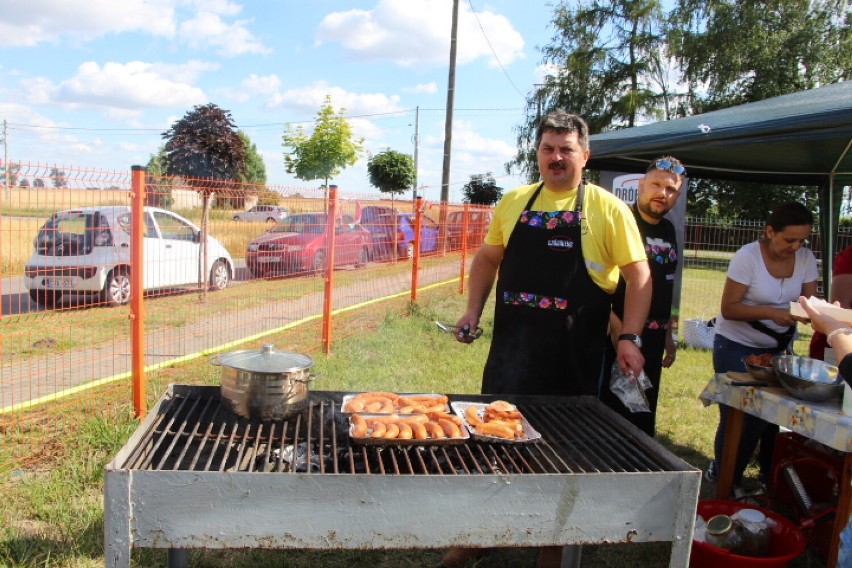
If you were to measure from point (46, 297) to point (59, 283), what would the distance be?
16 cm

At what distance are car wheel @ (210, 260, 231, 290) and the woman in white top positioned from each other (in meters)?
4.42

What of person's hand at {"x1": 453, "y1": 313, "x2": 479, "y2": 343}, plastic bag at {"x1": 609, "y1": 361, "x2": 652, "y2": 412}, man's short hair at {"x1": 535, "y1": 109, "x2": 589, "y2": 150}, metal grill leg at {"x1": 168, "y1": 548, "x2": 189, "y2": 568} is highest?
man's short hair at {"x1": 535, "y1": 109, "x2": 589, "y2": 150}

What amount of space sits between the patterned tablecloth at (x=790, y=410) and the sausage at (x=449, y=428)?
175cm

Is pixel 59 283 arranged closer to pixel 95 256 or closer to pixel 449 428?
pixel 95 256

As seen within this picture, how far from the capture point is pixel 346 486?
6.60 ft

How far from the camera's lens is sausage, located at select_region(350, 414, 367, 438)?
7.65ft

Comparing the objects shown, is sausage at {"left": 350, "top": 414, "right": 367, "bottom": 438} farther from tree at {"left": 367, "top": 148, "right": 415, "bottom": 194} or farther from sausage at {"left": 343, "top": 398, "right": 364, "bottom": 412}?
tree at {"left": 367, "top": 148, "right": 415, "bottom": 194}

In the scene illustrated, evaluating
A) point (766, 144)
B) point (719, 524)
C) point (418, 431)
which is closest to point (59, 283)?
point (418, 431)

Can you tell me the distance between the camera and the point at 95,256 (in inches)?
175

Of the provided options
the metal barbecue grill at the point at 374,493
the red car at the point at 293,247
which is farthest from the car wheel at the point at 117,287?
the metal barbecue grill at the point at 374,493

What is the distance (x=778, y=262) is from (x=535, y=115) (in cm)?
2424

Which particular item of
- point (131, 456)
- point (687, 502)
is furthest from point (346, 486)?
point (687, 502)

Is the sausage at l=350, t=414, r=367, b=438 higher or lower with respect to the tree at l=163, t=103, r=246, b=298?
lower

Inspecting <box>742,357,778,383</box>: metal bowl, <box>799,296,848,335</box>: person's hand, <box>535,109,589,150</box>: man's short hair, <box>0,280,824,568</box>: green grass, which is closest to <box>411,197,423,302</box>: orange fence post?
<box>0,280,824,568</box>: green grass
